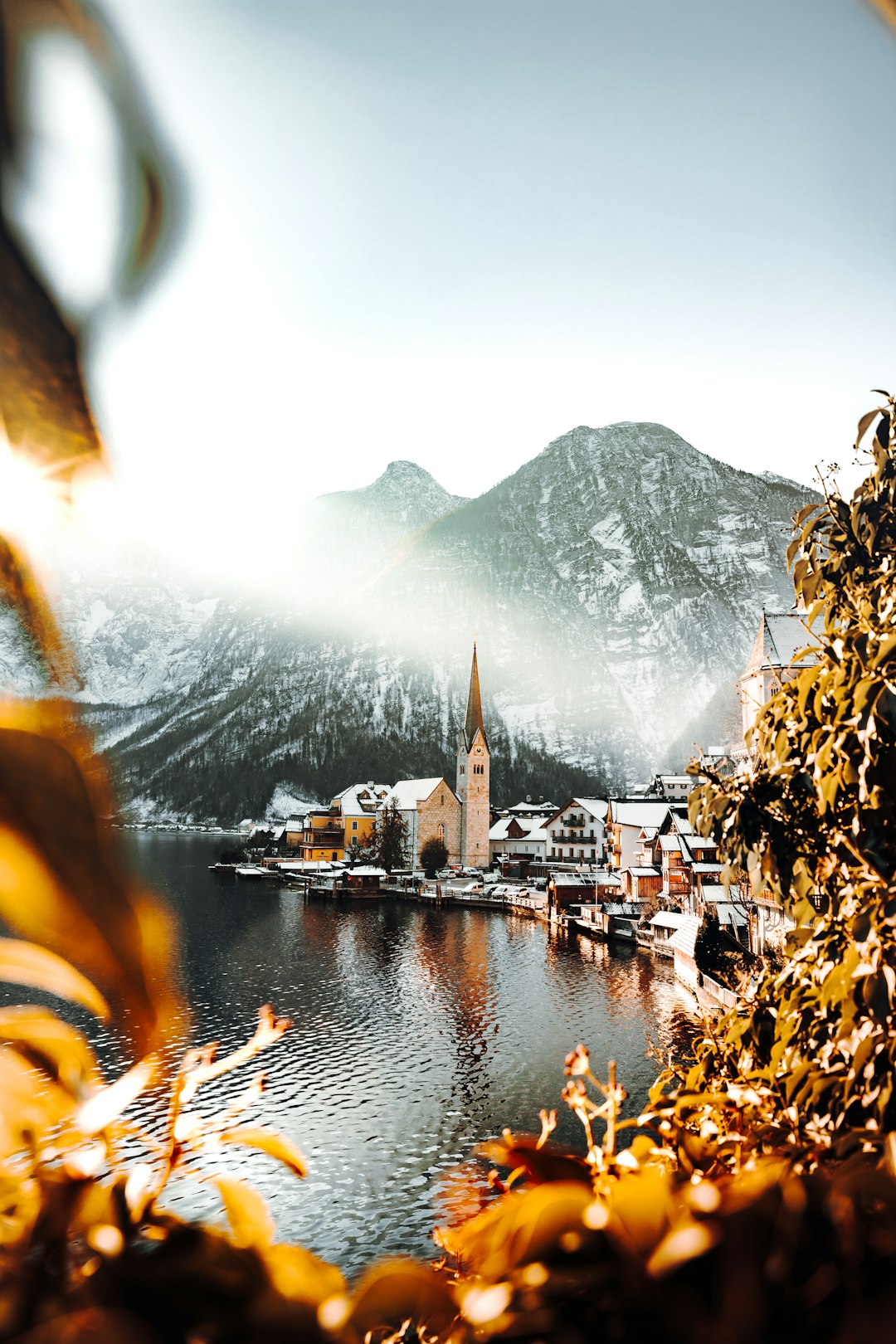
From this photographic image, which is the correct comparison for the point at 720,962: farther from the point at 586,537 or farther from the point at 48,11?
the point at 586,537

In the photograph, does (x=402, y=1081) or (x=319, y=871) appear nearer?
(x=402, y=1081)

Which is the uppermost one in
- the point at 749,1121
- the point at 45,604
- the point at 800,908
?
the point at 45,604

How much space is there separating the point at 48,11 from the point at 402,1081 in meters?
18.0

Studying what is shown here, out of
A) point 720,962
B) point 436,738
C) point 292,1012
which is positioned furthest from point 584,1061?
point 436,738

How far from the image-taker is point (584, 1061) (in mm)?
1040

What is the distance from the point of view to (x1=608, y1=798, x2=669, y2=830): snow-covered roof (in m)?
41.8

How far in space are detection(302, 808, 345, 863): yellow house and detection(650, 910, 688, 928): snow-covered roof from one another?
3520cm

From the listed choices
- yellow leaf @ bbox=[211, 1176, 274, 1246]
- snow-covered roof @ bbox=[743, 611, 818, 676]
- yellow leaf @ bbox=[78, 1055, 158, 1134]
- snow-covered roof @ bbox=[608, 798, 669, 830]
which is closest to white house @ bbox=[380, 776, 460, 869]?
snow-covered roof @ bbox=[608, 798, 669, 830]

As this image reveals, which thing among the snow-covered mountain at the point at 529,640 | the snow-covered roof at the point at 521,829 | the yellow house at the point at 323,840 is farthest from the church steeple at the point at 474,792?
the snow-covered mountain at the point at 529,640

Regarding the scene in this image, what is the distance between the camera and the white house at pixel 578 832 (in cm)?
5672

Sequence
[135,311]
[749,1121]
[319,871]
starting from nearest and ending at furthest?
[135,311] < [749,1121] < [319,871]

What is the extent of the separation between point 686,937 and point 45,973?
2806cm

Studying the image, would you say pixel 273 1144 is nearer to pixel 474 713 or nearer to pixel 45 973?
pixel 45 973

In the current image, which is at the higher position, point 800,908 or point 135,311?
point 135,311
